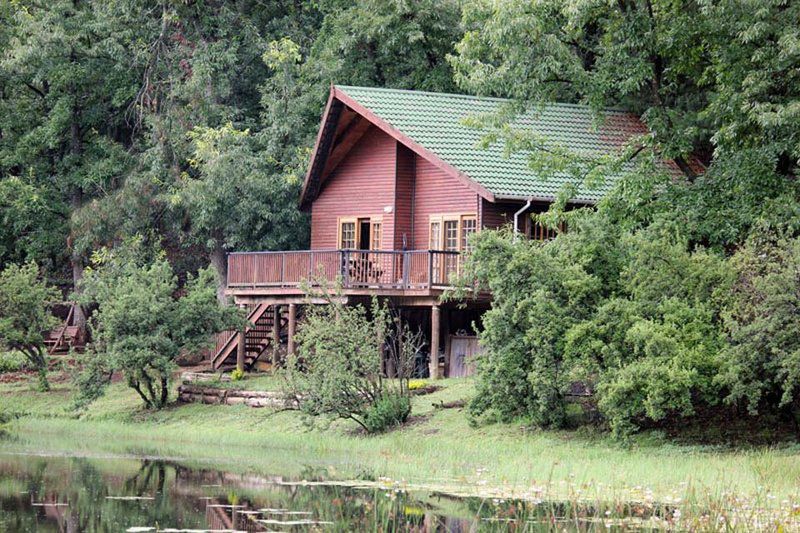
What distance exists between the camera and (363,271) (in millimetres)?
37000

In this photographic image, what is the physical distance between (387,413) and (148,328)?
8.78 m

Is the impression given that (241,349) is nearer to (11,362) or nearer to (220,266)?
(220,266)

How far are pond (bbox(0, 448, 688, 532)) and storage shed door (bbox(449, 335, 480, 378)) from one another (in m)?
12.1

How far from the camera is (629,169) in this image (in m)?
39.1

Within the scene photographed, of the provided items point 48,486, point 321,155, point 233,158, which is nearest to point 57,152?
point 233,158

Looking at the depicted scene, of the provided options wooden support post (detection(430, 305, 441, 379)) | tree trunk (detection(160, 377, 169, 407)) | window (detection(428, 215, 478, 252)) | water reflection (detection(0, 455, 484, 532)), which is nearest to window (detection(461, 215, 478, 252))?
window (detection(428, 215, 478, 252))

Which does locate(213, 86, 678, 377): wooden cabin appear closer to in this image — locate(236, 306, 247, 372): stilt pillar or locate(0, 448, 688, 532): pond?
locate(236, 306, 247, 372): stilt pillar

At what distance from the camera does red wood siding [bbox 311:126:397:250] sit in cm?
4069

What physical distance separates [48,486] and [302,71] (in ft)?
82.2

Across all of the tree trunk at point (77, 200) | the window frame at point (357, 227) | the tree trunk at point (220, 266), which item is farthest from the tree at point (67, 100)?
the window frame at point (357, 227)

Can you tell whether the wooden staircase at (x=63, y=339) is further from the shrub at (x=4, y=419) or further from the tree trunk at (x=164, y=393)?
the shrub at (x=4, y=419)

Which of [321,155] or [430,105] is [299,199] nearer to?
[321,155]

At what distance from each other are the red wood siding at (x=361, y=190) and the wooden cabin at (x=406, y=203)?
42 mm

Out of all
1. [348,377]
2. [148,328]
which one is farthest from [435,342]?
[148,328]
